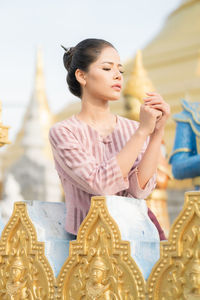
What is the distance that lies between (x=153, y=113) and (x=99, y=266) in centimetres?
70

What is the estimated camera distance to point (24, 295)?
293 centimetres

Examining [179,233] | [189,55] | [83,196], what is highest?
[189,55]

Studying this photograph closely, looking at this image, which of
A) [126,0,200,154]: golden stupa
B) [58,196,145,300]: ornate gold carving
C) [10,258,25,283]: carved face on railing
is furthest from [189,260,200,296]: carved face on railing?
[126,0,200,154]: golden stupa

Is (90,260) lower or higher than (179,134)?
lower

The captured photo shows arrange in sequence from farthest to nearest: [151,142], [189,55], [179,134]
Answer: [189,55] < [179,134] < [151,142]

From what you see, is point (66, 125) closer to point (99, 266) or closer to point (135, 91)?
point (99, 266)

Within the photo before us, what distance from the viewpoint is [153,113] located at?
9.21ft

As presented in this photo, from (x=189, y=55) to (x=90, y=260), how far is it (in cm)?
1582

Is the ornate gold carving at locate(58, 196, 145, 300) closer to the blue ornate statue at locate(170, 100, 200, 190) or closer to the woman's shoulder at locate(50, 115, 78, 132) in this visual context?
the woman's shoulder at locate(50, 115, 78, 132)

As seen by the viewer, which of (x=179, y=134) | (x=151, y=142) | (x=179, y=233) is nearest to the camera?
(x=179, y=233)

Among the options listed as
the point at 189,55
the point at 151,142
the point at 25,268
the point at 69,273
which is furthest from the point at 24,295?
the point at 189,55

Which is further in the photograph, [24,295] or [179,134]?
[179,134]

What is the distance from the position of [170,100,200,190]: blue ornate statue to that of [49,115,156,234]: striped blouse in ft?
8.94

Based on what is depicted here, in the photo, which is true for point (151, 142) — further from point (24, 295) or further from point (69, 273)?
point (24, 295)
